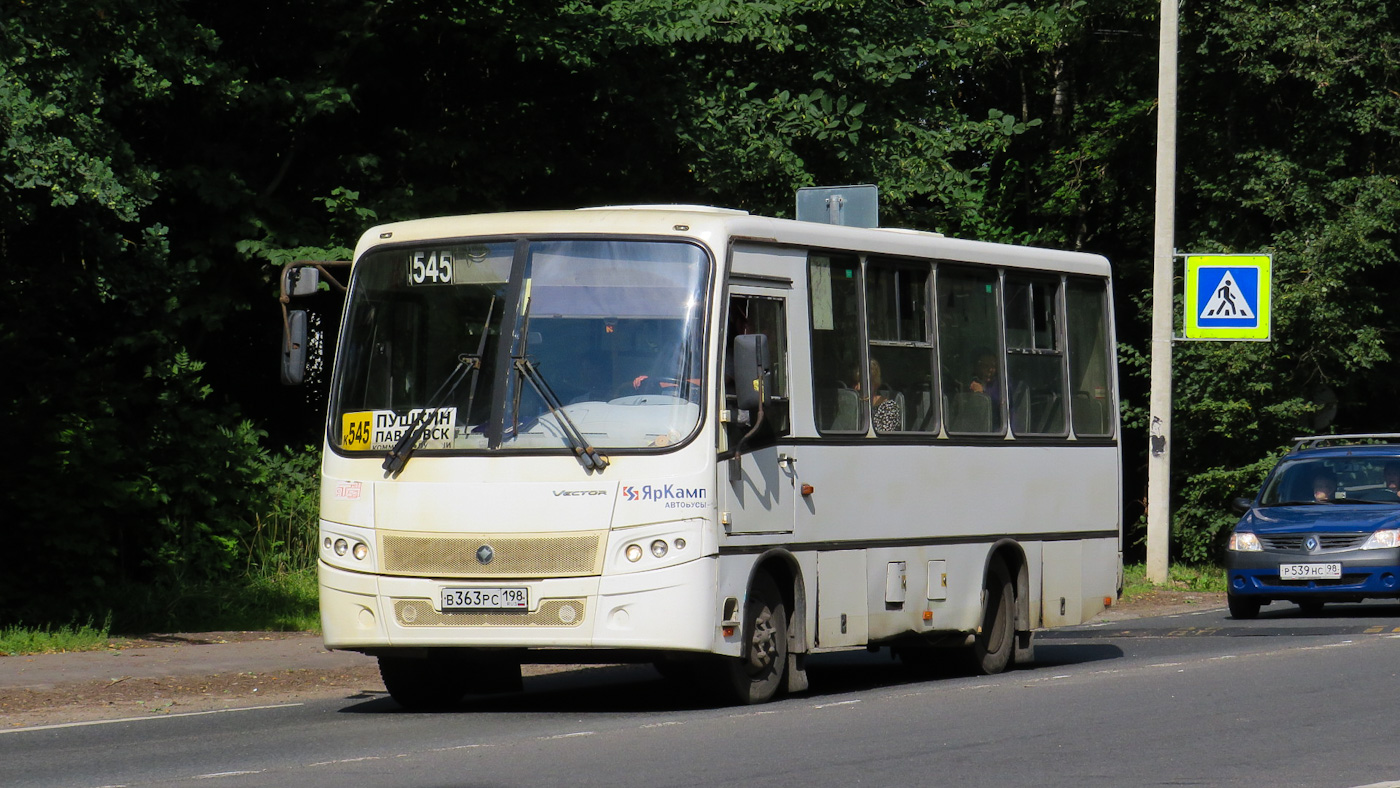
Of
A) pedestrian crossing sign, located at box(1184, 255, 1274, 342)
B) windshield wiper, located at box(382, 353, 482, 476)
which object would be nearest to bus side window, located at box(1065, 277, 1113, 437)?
windshield wiper, located at box(382, 353, 482, 476)

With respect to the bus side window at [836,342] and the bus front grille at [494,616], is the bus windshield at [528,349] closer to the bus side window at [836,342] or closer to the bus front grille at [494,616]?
the bus front grille at [494,616]

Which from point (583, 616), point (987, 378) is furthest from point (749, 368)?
point (987, 378)

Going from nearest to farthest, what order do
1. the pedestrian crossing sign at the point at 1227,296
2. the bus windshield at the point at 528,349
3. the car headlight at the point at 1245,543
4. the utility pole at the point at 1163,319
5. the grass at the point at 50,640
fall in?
the bus windshield at the point at 528,349, the grass at the point at 50,640, the car headlight at the point at 1245,543, the utility pole at the point at 1163,319, the pedestrian crossing sign at the point at 1227,296

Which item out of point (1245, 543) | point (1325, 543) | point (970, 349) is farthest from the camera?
point (1245, 543)

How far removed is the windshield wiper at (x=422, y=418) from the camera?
493 inches

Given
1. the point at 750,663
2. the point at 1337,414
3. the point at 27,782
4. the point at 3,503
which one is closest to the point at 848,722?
the point at 750,663

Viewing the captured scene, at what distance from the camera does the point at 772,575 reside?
1313 centimetres

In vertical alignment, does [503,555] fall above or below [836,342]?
below

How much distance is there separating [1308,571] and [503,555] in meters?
12.6

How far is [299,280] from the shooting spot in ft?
41.4

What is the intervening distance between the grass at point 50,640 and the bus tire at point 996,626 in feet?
22.4

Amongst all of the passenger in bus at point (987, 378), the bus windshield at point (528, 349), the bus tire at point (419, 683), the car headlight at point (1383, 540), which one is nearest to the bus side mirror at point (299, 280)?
the bus windshield at point (528, 349)

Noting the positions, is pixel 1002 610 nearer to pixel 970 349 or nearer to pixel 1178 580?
pixel 970 349

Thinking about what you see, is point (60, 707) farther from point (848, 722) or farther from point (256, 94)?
point (256, 94)
